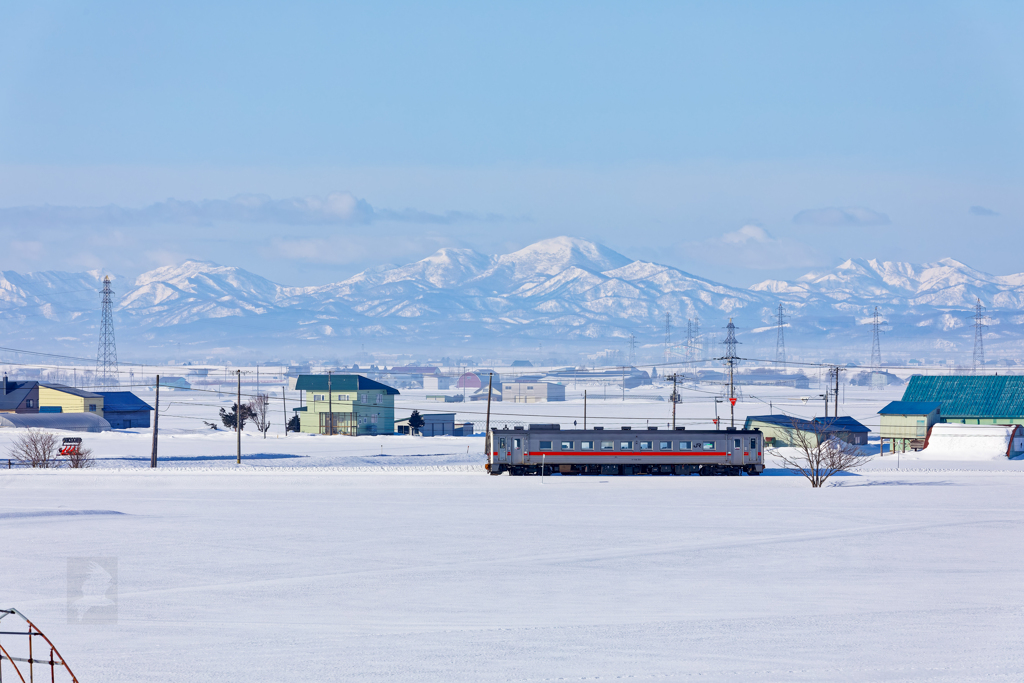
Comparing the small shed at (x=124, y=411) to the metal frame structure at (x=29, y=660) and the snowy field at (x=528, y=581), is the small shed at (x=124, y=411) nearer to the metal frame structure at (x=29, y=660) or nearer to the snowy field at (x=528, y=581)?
the snowy field at (x=528, y=581)

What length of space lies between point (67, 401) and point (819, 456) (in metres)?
78.7

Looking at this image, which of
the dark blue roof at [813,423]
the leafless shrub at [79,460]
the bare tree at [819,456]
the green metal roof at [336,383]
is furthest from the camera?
the green metal roof at [336,383]

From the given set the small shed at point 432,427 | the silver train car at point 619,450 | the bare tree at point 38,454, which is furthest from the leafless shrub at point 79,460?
the small shed at point 432,427

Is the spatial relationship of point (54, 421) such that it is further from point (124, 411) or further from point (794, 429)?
point (794, 429)

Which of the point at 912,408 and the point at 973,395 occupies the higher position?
the point at 973,395

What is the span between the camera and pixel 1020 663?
18891 millimetres

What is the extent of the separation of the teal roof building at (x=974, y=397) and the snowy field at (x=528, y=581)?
40138mm

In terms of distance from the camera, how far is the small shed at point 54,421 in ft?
294

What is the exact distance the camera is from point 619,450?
57688mm

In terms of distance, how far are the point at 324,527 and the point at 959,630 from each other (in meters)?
20.8

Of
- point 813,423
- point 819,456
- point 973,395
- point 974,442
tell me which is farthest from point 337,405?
point 973,395

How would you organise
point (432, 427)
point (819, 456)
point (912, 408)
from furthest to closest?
point (432, 427), point (912, 408), point (819, 456)

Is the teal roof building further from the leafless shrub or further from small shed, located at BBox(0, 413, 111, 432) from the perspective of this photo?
small shed, located at BBox(0, 413, 111, 432)

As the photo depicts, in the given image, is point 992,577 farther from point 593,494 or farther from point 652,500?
point 593,494
